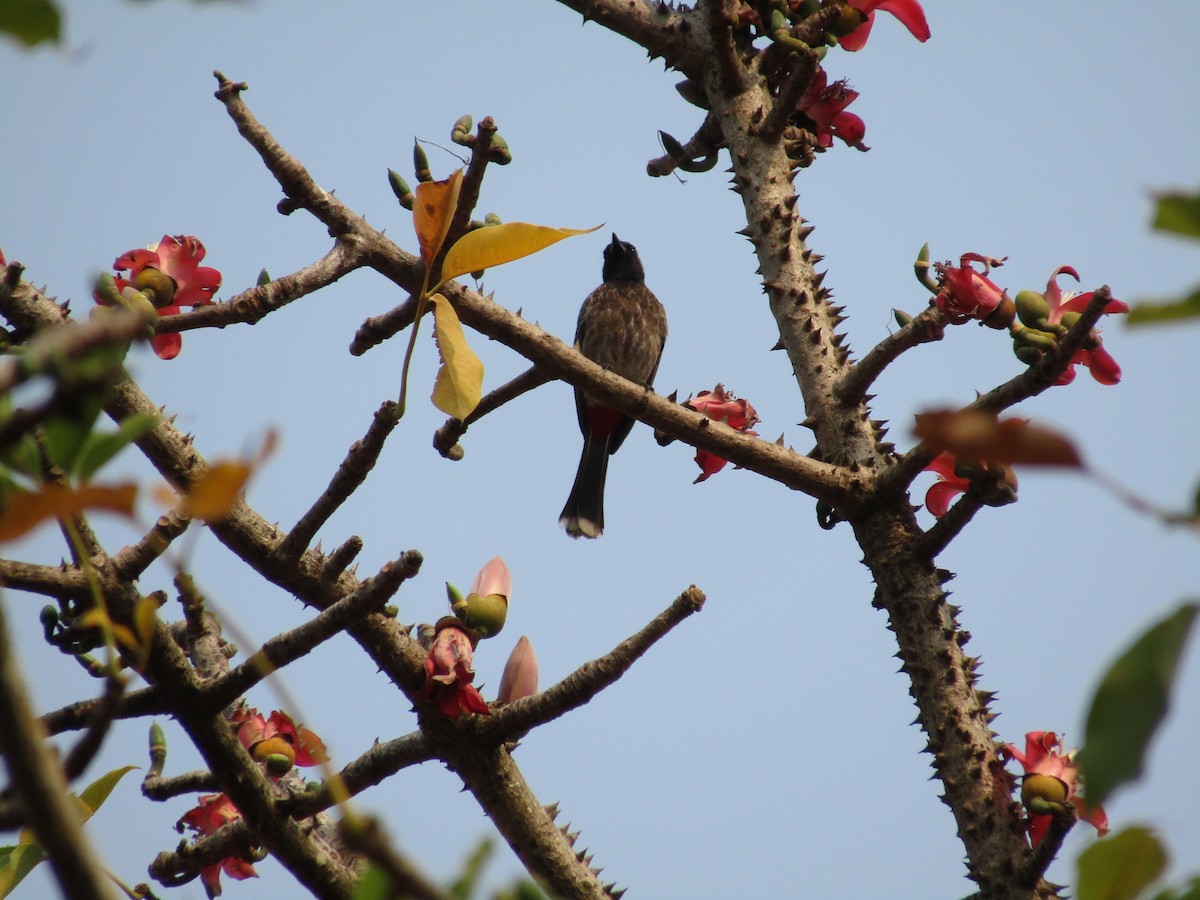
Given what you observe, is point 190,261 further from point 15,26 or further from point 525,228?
point 15,26

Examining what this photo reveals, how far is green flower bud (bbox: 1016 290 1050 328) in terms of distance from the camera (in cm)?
253

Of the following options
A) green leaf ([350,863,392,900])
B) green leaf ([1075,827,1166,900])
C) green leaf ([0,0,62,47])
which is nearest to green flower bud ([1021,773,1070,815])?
green leaf ([1075,827,1166,900])

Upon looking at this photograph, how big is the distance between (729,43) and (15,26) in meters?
2.99

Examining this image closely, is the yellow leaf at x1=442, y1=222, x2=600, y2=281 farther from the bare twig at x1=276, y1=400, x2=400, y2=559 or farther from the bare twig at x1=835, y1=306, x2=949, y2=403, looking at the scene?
the bare twig at x1=835, y1=306, x2=949, y2=403

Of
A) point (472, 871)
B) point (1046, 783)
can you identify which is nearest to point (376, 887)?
point (472, 871)

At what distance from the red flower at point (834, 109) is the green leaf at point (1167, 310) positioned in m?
3.20

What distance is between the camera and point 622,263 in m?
8.02

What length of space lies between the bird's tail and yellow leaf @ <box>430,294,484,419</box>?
4.23 meters

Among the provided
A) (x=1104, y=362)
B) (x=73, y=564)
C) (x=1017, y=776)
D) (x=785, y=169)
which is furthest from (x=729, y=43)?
(x=73, y=564)

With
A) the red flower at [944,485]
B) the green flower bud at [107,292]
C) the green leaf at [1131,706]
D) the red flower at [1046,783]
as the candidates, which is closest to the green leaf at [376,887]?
the green leaf at [1131,706]

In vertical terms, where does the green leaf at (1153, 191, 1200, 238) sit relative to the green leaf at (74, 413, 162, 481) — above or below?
below

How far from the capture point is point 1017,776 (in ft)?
8.18

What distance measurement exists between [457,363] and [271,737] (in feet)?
3.68

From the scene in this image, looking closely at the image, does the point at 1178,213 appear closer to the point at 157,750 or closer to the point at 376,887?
the point at 376,887
